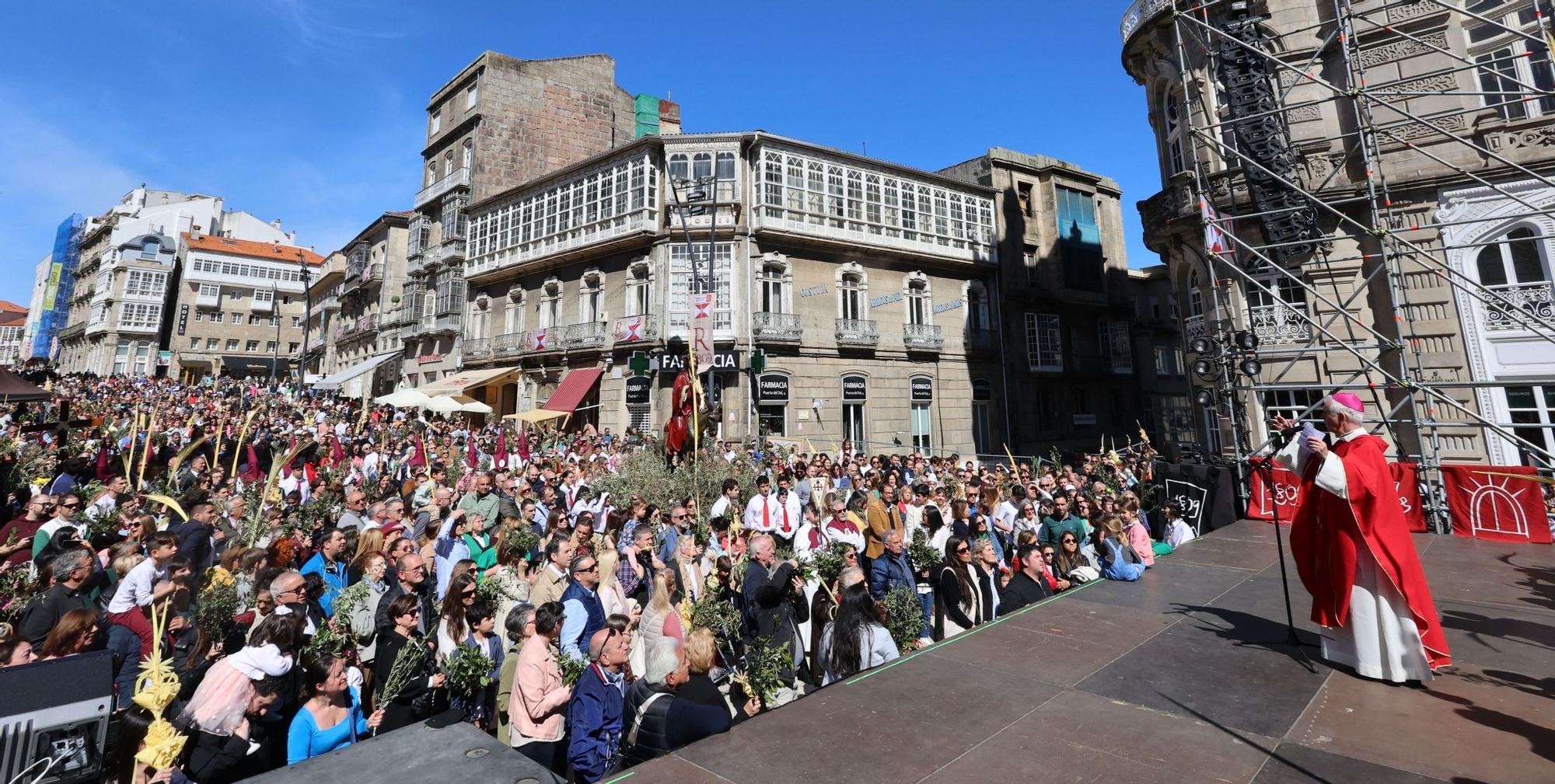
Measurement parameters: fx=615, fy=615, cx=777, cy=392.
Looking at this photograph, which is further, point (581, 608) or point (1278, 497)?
point (1278, 497)

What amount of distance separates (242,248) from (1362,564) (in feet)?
273

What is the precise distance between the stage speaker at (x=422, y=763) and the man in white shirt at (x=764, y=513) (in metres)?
6.87

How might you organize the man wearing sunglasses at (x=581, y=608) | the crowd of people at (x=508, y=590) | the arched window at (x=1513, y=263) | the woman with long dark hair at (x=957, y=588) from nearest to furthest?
the crowd of people at (x=508, y=590)
the man wearing sunglasses at (x=581, y=608)
the woman with long dark hair at (x=957, y=588)
the arched window at (x=1513, y=263)

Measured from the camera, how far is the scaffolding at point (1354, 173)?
41.6 feet

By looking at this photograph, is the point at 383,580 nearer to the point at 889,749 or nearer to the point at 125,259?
the point at 889,749

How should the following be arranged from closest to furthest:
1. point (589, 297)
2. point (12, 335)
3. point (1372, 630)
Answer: point (1372, 630) < point (589, 297) < point (12, 335)

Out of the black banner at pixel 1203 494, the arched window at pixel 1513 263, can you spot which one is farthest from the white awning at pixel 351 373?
the arched window at pixel 1513 263

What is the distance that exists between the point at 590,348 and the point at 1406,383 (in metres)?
22.9

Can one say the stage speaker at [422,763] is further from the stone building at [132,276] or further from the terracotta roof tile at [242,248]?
the stone building at [132,276]

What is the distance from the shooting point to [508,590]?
5391 mm

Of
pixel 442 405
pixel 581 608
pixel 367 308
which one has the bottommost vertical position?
pixel 581 608

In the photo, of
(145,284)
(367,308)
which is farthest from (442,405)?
(145,284)

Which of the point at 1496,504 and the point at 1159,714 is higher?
the point at 1496,504

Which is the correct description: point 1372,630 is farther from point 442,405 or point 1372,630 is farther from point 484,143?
point 484,143
